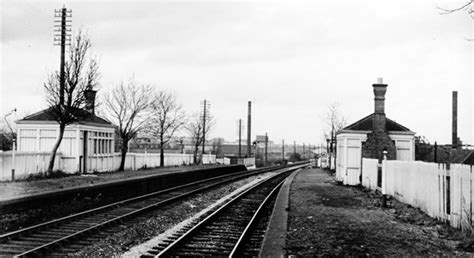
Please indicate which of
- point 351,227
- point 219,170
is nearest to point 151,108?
point 219,170

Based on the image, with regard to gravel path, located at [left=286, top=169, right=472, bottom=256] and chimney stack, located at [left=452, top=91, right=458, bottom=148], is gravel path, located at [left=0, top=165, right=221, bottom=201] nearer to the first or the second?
gravel path, located at [left=286, top=169, right=472, bottom=256]

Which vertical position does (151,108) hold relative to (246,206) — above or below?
above

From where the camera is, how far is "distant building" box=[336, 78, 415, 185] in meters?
24.6

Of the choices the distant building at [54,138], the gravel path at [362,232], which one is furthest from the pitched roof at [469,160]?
the distant building at [54,138]

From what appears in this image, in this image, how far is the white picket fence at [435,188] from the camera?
975 centimetres

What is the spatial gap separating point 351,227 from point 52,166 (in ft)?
52.5

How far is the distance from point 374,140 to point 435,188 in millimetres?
13096

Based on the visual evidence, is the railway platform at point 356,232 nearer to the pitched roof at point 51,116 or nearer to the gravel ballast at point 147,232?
the gravel ballast at point 147,232

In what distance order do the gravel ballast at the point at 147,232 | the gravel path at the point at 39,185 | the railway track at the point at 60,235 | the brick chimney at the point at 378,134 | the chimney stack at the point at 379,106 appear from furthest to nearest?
1. the chimney stack at the point at 379,106
2. the brick chimney at the point at 378,134
3. the gravel path at the point at 39,185
4. the gravel ballast at the point at 147,232
5. the railway track at the point at 60,235

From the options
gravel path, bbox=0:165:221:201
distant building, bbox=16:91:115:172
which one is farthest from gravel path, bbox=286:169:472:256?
distant building, bbox=16:91:115:172

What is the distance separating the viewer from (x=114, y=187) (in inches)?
650

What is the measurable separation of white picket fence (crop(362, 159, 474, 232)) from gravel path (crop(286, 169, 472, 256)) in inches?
12.8

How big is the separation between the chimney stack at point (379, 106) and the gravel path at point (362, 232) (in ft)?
30.4

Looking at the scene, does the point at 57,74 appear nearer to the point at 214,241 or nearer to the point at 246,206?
the point at 246,206
